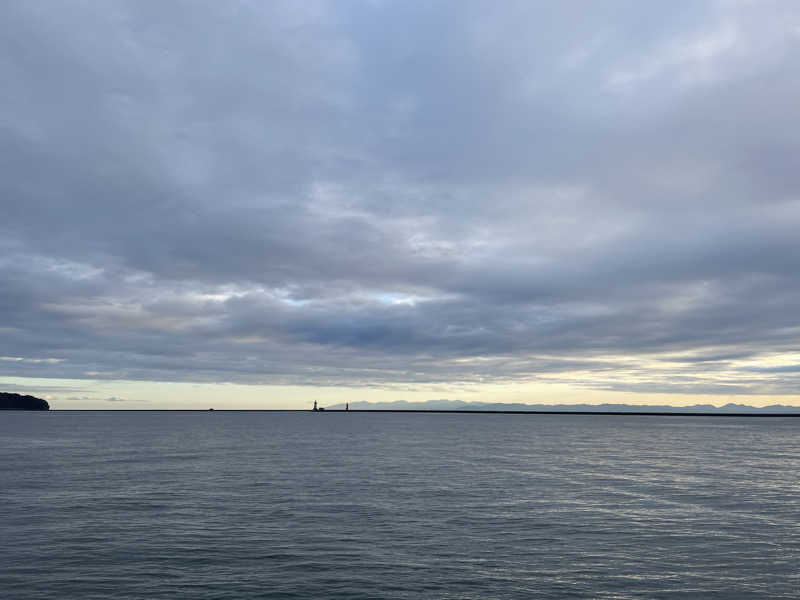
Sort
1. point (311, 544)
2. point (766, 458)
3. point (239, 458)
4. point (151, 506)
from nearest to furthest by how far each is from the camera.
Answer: point (311, 544), point (151, 506), point (239, 458), point (766, 458)

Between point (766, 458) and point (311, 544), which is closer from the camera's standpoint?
point (311, 544)

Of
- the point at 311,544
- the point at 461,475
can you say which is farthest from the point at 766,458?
the point at 311,544

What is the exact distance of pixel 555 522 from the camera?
133 feet

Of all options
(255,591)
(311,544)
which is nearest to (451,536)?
(311,544)

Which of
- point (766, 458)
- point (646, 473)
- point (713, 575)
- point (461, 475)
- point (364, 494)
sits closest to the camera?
point (713, 575)

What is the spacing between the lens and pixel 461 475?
217ft

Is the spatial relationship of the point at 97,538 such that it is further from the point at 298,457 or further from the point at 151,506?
the point at 298,457

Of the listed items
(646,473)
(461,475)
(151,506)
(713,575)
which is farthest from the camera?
(646,473)

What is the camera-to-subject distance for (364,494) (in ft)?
171

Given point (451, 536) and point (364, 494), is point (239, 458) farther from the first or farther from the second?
point (451, 536)

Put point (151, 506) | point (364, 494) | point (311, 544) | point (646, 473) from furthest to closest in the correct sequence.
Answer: point (646, 473)
point (364, 494)
point (151, 506)
point (311, 544)

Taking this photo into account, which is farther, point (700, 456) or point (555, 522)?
point (700, 456)

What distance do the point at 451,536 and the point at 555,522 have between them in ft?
29.1

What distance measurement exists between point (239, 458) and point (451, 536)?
190ft
